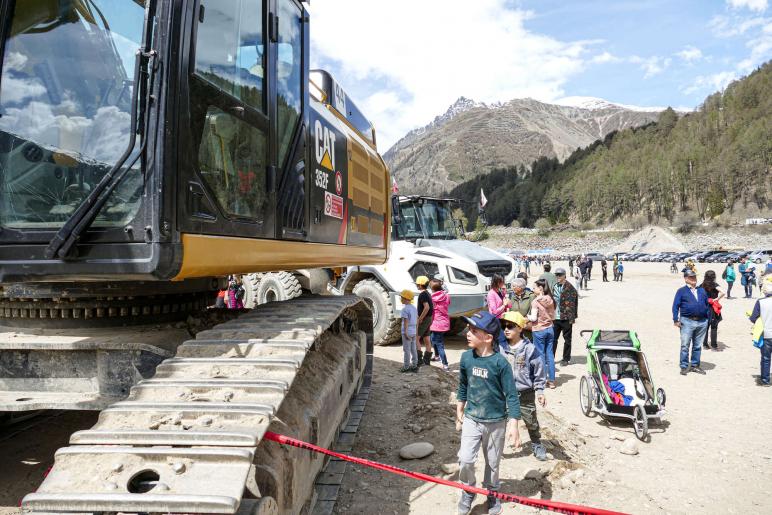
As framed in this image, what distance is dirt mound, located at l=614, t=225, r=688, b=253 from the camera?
7269 cm

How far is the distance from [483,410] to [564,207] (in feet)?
422

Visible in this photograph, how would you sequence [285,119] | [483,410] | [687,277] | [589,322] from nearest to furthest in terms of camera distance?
[285,119]
[483,410]
[687,277]
[589,322]

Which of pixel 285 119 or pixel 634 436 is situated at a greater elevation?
pixel 285 119

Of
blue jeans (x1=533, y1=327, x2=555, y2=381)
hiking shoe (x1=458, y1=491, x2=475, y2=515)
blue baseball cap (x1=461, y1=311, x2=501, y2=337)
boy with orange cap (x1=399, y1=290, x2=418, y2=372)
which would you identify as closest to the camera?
hiking shoe (x1=458, y1=491, x2=475, y2=515)

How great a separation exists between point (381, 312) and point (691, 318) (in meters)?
5.29

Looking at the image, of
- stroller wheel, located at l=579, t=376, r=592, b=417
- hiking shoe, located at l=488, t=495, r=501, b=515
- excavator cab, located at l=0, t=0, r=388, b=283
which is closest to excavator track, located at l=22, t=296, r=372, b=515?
excavator cab, located at l=0, t=0, r=388, b=283

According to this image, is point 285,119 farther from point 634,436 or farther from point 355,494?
point 634,436

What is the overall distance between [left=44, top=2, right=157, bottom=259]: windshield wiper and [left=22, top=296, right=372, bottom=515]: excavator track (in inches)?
28.2

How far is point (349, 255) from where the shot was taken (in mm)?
5301

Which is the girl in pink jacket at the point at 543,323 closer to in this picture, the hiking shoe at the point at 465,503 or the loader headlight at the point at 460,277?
→ the loader headlight at the point at 460,277

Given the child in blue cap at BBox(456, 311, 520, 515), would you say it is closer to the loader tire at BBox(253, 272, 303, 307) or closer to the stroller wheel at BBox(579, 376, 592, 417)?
the stroller wheel at BBox(579, 376, 592, 417)

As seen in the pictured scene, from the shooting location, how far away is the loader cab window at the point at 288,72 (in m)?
3.51

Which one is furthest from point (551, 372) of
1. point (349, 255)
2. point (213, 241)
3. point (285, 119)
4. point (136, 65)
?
point (136, 65)

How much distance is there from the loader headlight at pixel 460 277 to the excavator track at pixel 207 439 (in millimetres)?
6923
